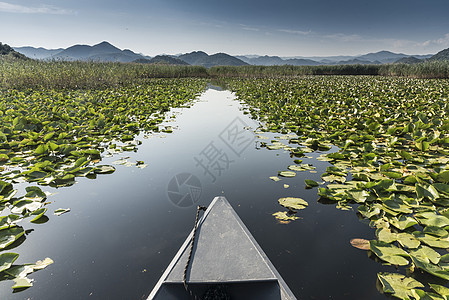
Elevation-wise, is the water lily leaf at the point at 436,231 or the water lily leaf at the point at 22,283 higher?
the water lily leaf at the point at 436,231

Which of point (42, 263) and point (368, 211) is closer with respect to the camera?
point (42, 263)

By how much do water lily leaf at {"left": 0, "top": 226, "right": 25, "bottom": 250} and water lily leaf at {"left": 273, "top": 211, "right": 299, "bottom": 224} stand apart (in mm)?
2261

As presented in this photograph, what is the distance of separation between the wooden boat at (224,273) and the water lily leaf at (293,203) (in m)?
1.01

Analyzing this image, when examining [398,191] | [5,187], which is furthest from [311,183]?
[5,187]

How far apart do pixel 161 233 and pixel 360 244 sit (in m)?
1.70

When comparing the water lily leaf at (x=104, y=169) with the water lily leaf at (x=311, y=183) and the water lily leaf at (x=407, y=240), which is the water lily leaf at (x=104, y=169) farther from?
the water lily leaf at (x=407, y=240)

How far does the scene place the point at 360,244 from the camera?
1.90m

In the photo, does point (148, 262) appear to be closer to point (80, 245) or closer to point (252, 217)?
point (80, 245)

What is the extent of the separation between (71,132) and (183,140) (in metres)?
2.22

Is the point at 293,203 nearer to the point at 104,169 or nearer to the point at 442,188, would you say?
the point at 442,188

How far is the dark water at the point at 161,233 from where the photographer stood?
5.05 feet

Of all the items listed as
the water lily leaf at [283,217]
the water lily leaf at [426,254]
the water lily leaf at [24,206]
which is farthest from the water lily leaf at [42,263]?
the water lily leaf at [426,254]

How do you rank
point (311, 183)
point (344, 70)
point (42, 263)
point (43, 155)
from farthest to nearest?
1. point (344, 70)
2. point (43, 155)
3. point (311, 183)
4. point (42, 263)

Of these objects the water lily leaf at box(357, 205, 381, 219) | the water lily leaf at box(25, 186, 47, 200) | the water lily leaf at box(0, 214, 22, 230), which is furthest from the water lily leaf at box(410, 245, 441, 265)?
the water lily leaf at box(25, 186, 47, 200)
